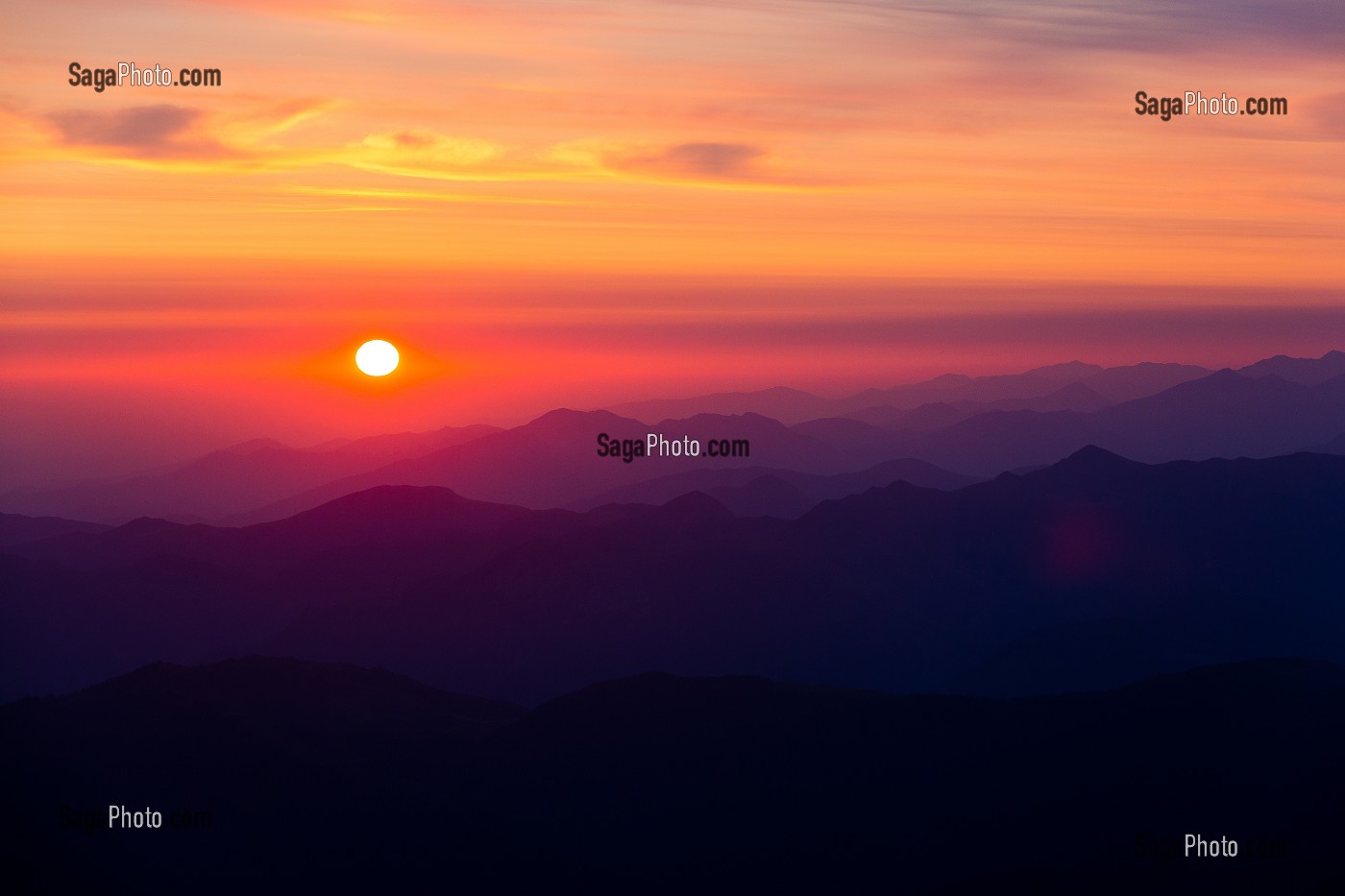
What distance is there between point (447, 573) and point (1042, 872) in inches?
4653

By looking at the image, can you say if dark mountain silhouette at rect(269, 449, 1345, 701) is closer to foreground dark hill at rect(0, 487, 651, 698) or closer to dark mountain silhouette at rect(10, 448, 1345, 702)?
dark mountain silhouette at rect(10, 448, 1345, 702)

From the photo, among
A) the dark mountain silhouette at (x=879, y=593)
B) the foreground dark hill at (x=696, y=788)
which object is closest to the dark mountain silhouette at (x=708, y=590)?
the dark mountain silhouette at (x=879, y=593)

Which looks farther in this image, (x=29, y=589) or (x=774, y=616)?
(x=29, y=589)

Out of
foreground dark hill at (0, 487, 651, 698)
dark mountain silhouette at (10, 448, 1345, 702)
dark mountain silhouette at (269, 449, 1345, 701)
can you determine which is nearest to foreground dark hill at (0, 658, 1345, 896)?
dark mountain silhouette at (10, 448, 1345, 702)

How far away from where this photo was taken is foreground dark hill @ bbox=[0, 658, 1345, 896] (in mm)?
64375

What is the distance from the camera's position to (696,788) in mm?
74438

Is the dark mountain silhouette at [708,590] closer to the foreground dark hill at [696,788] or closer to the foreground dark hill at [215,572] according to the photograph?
Result: the foreground dark hill at [215,572]

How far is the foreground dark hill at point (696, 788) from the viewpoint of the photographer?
6438cm

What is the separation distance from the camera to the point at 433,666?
15100 centimetres

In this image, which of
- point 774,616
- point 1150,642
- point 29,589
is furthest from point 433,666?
point 1150,642

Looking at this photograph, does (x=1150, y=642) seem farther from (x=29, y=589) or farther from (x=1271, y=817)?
(x=29, y=589)

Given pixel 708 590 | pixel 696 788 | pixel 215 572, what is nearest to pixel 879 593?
pixel 708 590

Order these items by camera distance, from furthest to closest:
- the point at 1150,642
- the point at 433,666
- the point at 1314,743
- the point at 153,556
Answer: the point at 153,556 → the point at 433,666 → the point at 1150,642 → the point at 1314,743

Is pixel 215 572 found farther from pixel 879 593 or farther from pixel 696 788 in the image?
pixel 696 788
